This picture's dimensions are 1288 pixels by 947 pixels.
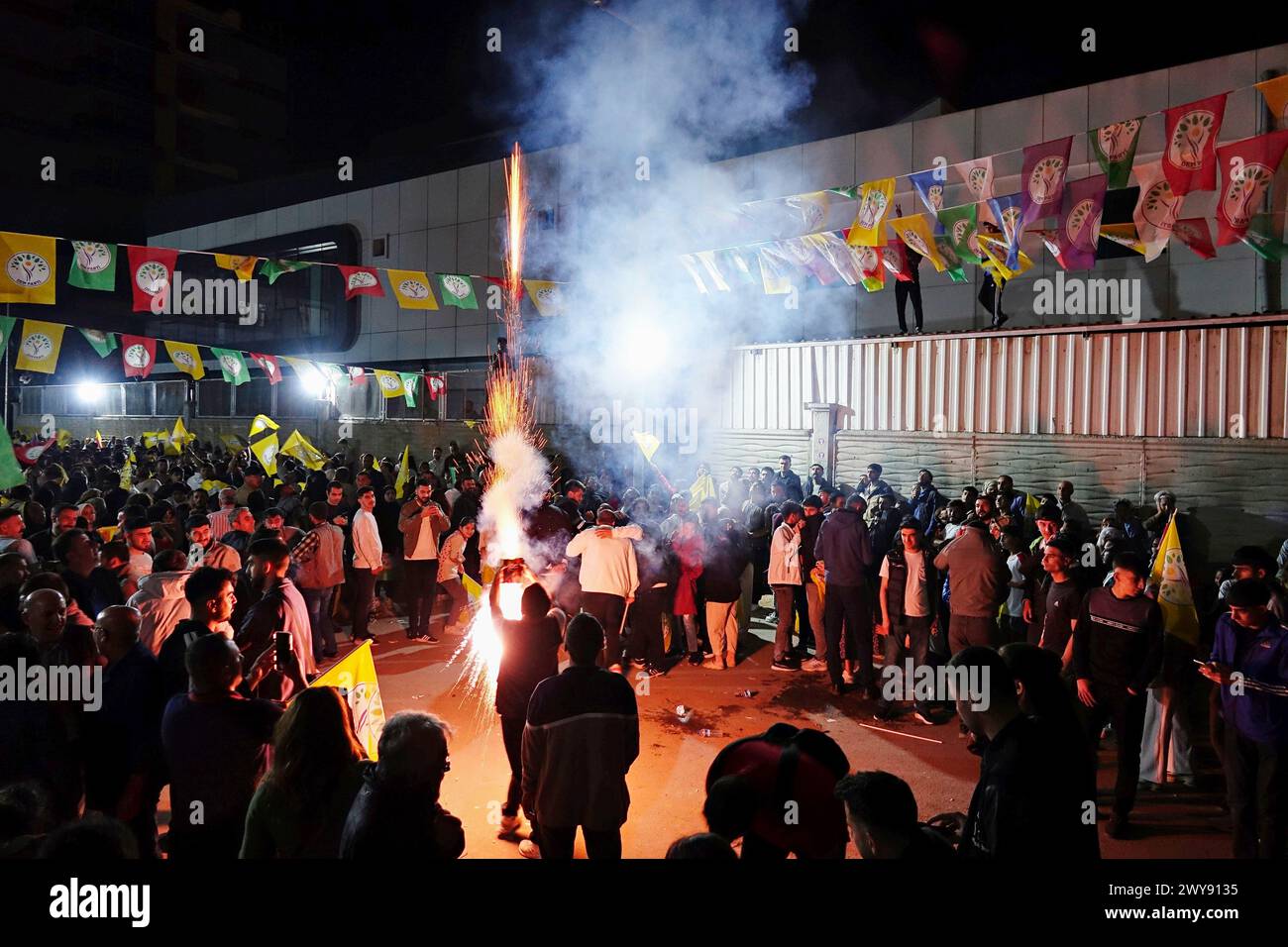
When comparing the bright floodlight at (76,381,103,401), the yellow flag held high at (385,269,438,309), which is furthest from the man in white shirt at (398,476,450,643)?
the bright floodlight at (76,381,103,401)

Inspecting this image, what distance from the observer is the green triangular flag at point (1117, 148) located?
8625 millimetres

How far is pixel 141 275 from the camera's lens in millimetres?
12328

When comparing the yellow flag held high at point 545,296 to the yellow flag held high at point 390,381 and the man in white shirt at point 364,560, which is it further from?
the man in white shirt at point 364,560

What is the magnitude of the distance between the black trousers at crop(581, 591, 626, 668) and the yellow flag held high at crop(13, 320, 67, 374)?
37.2 feet

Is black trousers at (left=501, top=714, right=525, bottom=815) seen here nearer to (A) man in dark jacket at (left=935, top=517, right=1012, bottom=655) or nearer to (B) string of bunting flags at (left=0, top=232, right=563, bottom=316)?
(A) man in dark jacket at (left=935, top=517, right=1012, bottom=655)

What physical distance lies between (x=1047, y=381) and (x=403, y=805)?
12.2 m

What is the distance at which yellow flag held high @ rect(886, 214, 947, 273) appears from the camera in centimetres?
1162

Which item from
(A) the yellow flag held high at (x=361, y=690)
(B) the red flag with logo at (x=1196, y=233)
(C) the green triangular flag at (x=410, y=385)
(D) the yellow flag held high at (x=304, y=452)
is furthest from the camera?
(C) the green triangular flag at (x=410, y=385)

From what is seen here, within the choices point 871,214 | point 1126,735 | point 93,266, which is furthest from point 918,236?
point 93,266

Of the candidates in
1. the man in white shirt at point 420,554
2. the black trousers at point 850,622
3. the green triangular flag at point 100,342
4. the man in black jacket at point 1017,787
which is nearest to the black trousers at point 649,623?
the black trousers at point 850,622

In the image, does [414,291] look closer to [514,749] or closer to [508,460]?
[508,460]

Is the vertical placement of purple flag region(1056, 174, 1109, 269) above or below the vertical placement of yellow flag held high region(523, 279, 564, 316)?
below

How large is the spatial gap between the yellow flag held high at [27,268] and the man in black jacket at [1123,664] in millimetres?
12206

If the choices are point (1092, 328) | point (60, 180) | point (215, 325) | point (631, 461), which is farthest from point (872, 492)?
point (60, 180)
